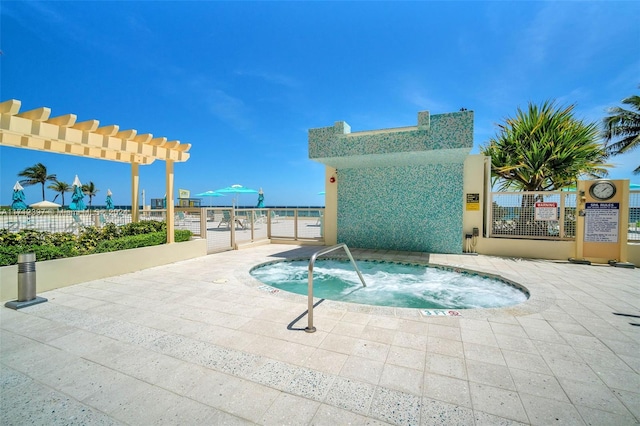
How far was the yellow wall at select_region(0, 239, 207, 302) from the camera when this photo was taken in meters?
4.38

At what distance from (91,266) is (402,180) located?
8730 millimetres

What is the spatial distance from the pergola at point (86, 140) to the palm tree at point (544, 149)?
37.9 feet

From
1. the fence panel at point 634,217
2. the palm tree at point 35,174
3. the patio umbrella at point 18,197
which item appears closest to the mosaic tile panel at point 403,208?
the fence panel at point 634,217

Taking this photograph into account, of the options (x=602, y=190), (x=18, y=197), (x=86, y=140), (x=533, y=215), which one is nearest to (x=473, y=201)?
(x=533, y=215)

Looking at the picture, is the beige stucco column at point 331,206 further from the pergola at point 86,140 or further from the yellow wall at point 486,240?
the pergola at point 86,140

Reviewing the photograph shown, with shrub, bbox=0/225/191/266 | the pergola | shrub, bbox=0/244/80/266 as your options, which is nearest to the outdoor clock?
the pergola

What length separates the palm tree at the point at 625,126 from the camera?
18.2 meters

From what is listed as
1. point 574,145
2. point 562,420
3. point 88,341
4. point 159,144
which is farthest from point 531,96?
point 88,341

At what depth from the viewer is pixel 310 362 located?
2553mm

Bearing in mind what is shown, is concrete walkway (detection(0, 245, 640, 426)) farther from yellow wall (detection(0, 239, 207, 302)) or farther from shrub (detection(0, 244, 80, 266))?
shrub (detection(0, 244, 80, 266))

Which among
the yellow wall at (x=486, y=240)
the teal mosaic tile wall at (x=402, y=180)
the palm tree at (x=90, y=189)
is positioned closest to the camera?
the teal mosaic tile wall at (x=402, y=180)

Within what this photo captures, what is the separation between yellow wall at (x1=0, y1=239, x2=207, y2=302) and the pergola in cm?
57

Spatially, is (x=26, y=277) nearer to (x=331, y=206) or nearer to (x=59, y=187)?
(x=331, y=206)

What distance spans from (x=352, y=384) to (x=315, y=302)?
2100 mm
